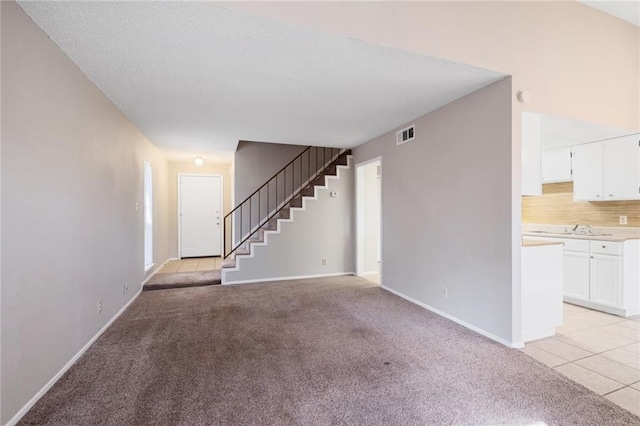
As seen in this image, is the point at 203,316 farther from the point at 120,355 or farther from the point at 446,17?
the point at 446,17

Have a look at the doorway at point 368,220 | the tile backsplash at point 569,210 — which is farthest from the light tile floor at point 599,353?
the doorway at point 368,220

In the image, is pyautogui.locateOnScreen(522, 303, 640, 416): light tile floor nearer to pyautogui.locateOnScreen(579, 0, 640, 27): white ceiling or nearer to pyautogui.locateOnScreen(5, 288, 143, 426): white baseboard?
pyautogui.locateOnScreen(579, 0, 640, 27): white ceiling

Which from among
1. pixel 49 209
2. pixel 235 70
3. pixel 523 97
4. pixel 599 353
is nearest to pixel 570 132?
pixel 523 97

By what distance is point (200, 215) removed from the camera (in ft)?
24.7

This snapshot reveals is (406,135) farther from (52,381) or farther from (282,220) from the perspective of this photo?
(52,381)

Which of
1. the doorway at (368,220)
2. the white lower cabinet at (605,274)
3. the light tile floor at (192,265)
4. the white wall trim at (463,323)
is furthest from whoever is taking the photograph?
the light tile floor at (192,265)

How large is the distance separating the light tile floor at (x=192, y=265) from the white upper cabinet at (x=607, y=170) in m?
6.56

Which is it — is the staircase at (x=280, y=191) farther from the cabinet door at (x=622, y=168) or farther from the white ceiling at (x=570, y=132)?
the cabinet door at (x=622, y=168)

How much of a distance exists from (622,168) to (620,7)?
188 centimetres

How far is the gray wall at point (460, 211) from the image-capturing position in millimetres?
2793

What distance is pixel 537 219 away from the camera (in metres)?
5.00

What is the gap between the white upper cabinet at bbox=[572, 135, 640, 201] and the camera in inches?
143

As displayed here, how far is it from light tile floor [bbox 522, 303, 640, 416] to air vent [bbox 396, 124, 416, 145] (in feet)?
9.22

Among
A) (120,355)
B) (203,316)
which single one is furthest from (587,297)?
(120,355)
